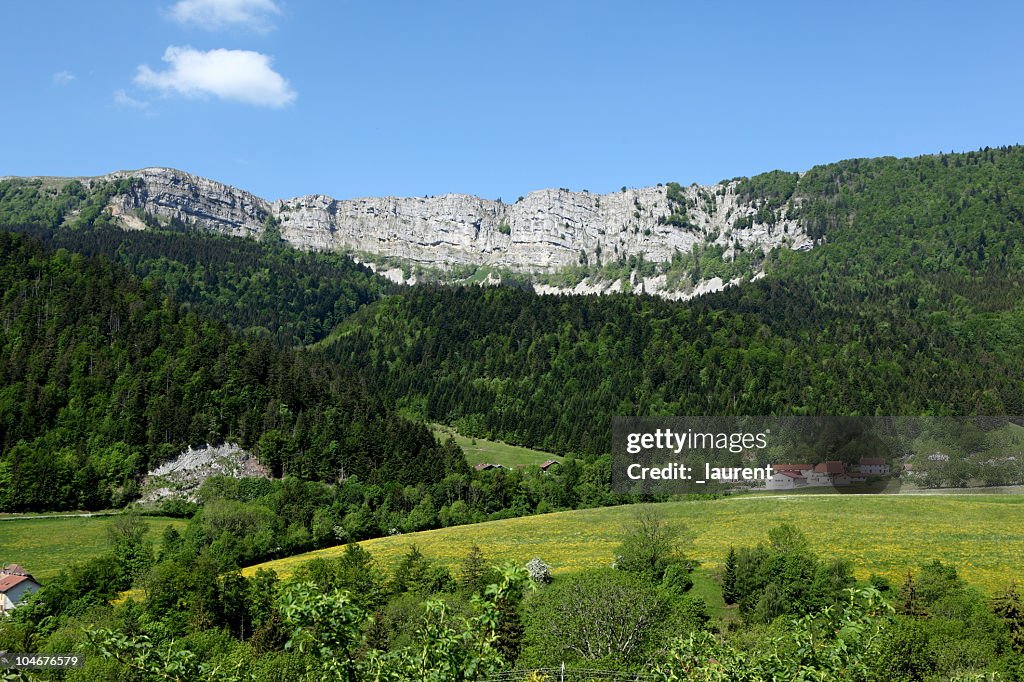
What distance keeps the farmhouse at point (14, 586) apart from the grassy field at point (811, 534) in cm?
2286

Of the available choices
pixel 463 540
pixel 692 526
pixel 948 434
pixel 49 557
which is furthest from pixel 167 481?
pixel 948 434

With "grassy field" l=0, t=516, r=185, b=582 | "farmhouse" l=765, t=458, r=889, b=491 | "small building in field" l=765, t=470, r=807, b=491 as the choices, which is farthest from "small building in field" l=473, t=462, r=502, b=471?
"grassy field" l=0, t=516, r=185, b=582

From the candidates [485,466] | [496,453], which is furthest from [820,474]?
[496,453]

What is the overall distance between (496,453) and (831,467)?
70.5m

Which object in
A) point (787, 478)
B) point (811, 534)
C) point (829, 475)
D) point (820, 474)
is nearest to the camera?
point (811, 534)

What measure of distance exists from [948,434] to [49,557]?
500ft

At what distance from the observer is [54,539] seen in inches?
3999

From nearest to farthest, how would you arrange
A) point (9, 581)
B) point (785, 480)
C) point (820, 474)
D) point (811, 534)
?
point (9, 581) < point (811, 534) < point (785, 480) < point (820, 474)

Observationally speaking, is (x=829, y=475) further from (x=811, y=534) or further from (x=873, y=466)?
(x=811, y=534)

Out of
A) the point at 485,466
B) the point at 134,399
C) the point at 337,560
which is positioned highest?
→ the point at 134,399

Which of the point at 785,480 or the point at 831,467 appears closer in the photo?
the point at 785,480

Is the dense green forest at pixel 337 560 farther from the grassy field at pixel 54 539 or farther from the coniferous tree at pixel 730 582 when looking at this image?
the grassy field at pixel 54 539

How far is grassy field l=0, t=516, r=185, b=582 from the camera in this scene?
91.3m

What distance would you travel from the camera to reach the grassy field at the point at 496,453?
171 metres
